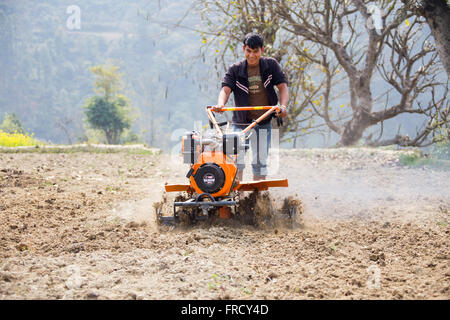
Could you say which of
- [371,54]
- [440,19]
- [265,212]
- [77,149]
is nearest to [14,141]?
[77,149]

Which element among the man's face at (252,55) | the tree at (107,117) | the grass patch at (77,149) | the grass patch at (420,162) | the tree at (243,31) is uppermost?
the tree at (107,117)

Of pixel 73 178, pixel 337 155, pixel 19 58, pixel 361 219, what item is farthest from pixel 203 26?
pixel 19 58

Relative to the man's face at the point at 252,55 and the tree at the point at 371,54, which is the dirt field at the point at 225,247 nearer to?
the man's face at the point at 252,55

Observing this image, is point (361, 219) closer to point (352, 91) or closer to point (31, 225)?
point (31, 225)

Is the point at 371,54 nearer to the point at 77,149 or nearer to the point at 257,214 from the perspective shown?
the point at 257,214

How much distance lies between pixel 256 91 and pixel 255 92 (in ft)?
0.06

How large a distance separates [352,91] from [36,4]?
16179 cm

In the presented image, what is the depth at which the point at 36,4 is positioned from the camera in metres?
153

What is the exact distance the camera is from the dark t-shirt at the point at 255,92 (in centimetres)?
529

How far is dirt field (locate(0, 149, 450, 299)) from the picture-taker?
2.99 metres

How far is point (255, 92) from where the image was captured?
534cm

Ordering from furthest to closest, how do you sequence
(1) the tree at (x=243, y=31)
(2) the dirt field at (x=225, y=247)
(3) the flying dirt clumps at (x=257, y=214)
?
(1) the tree at (x=243, y=31), (3) the flying dirt clumps at (x=257, y=214), (2) the dirt field at (x=225, y=247)

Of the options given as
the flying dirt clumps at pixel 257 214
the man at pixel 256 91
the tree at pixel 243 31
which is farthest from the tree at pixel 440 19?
the tree at pixel 243 31

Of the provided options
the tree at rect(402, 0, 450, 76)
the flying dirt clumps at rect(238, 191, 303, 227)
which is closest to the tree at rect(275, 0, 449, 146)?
the tree at rect(402, 0, 450, 76)
